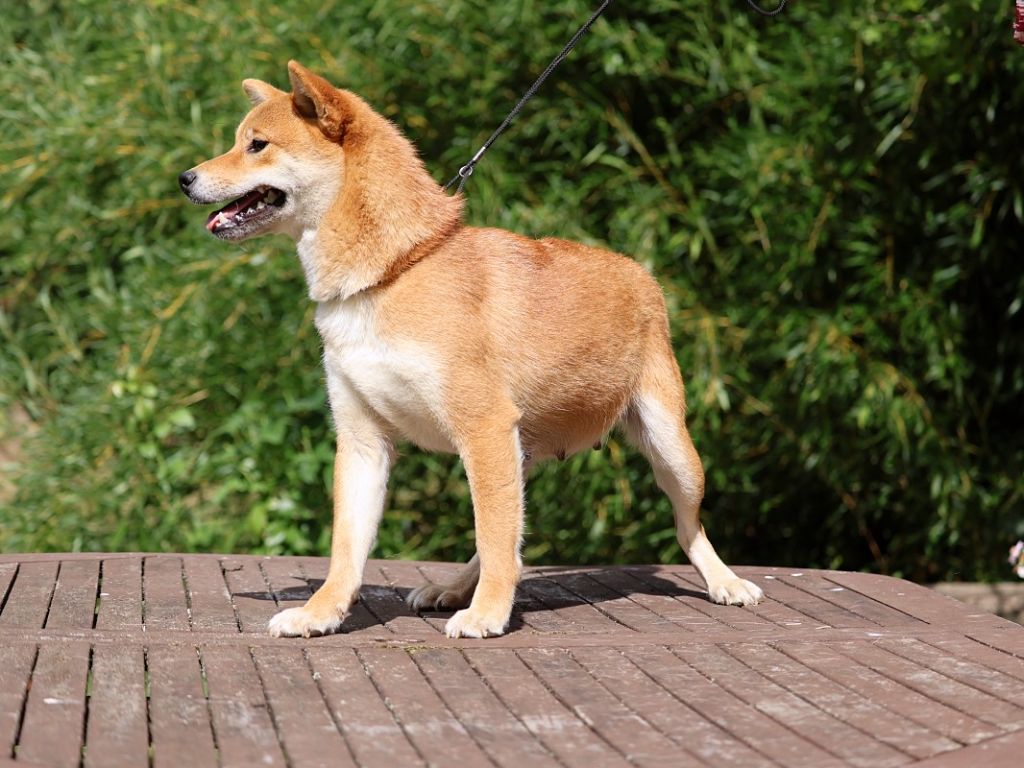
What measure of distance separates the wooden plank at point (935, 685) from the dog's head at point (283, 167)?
1855 mm

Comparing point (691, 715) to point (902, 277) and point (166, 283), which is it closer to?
point (902, 277)

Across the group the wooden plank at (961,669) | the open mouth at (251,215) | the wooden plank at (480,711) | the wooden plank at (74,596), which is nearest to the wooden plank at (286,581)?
the wooden plank at (74,596)

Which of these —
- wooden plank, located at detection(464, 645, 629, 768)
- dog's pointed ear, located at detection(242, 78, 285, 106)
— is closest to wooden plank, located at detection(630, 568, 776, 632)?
wooden plank, located at detection(464, 645, 629, 768)

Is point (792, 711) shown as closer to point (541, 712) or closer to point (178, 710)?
point (541, 712)

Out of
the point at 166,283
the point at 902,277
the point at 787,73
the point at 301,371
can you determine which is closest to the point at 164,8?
the point at 166,283

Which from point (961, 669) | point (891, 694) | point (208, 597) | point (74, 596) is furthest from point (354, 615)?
point (961, 669)

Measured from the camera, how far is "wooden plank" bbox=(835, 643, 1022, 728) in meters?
3.06

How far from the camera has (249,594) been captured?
13.7ft

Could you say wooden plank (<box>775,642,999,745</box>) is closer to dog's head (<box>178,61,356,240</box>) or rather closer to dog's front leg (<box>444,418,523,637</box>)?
dog's front leg (<box>444,418,523,637</box>)

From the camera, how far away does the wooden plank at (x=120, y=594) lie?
373 cm

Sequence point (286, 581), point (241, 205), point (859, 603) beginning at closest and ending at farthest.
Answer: point (241, 205), point (859, 603), point (286, 581)

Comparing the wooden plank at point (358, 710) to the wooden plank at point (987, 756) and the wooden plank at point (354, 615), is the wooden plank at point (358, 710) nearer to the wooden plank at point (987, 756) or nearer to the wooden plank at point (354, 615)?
the wooden plank at point (354, 615)

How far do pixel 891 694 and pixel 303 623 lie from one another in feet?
4.81

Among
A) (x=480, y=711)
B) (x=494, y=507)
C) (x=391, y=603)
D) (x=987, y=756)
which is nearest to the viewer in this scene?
(x=987, y=756)
